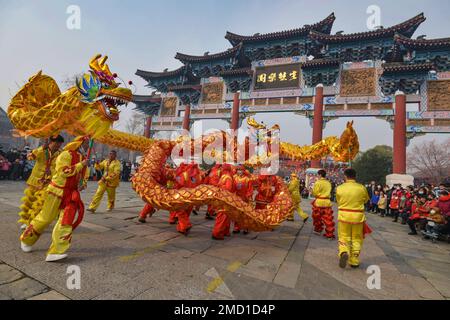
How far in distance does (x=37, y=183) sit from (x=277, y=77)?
16346 mm

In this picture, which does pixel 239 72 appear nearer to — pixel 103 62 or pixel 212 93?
pixel 212 93

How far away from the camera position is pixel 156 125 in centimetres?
2266

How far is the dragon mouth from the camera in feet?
9.42

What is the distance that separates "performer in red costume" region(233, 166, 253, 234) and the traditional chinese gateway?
11.5 meters

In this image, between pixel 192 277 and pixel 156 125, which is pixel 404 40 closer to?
pixel 192 277

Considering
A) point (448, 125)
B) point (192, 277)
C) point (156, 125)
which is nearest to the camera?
point (192, 277)

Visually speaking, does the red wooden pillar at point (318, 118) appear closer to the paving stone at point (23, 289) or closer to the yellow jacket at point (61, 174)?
the yellow jacket at point (61, 174)

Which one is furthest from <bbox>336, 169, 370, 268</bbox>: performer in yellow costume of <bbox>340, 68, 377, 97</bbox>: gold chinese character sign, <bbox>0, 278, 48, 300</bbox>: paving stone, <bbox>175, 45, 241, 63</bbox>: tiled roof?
<bbox>175, 45, 241, 63</bbox>: tiled roof

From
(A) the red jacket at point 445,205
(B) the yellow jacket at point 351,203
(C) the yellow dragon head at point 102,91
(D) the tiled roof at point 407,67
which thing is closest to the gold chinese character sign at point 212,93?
(D) the tiled roof at point 407,67

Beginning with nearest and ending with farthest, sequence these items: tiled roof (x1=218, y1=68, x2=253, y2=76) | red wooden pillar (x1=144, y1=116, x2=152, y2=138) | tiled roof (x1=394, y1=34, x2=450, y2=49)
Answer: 1. tiled roof (x1=394, y1=34, x2=450, y2=49)
2. tiled roof (x1=218, y1=68, x2=253, y2=76)
3. red wooden pillar (x1=144, y1=116, x2=152, y2=138)

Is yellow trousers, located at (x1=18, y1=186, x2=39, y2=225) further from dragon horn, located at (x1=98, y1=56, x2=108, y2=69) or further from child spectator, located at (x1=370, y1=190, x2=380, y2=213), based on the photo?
child spectator, located at (x1=370, y1=190, x2=380, y2=213)

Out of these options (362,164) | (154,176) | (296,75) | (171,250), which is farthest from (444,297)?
(362,164)

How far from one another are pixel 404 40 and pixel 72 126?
687 inches

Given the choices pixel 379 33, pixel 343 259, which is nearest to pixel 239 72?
pixel 379 33
